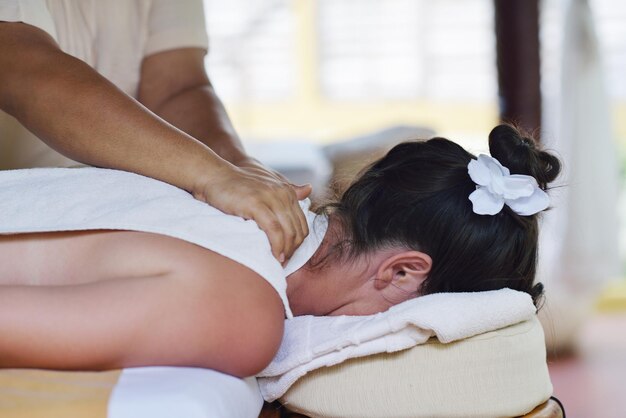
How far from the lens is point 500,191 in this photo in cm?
147

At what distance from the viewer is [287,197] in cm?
142

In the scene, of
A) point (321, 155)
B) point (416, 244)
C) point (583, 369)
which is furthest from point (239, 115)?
point (416, 244)

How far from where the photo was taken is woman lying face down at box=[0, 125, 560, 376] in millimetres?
1166

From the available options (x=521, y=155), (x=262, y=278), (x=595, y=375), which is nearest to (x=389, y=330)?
(x=262, y=278)

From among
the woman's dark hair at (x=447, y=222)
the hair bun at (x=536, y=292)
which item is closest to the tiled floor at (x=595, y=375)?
the hair bun at (x=536, y=292)

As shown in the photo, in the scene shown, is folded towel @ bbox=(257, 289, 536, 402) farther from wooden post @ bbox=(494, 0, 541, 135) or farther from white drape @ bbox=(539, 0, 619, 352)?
wooden post @ bbox=(494, 0, 541, 135)

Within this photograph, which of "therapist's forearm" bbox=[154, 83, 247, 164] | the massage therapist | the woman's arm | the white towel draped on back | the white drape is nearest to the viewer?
the woman's arm

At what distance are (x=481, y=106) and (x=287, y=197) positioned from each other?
582 cm

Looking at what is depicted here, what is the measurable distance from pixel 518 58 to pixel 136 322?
4060mm

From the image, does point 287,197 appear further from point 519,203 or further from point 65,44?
point 65,44

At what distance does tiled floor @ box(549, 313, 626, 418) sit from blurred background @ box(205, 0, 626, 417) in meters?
0.01

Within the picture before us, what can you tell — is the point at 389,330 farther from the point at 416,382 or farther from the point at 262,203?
the point at 262,203

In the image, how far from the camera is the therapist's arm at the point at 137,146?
1.36m

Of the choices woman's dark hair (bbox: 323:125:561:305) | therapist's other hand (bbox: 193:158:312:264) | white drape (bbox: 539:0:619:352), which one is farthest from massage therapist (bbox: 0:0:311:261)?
white drape (bbox: 539:0:619:352)
